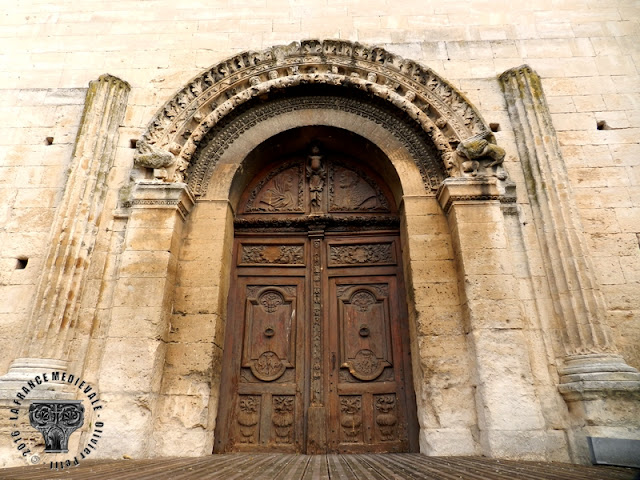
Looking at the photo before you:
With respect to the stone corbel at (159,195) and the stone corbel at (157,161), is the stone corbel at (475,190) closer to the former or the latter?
the stone corbel at (159,195)

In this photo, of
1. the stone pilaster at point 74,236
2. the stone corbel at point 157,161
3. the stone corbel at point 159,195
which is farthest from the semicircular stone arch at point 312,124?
the stone pilaster at point 74,236

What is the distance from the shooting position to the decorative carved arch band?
15.4 feet

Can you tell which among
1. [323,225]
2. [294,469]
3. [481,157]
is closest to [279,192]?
[323,225]

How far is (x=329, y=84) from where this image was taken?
5.18m

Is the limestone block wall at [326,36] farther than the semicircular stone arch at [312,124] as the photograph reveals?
No

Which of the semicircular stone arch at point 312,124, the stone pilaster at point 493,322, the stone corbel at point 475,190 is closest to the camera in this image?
the stone pilaster at point 493,322

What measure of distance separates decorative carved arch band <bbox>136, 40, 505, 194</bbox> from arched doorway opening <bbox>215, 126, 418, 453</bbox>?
651 mm

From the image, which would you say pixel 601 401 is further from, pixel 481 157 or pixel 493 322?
pixel 481 157

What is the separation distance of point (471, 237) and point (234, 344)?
2963 millimetres

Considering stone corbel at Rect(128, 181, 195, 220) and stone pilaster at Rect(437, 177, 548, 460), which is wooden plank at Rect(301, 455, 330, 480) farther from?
stone corbel at Rect(128, 181, 195, 220)

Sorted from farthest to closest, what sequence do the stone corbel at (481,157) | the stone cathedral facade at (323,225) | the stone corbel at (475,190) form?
the stone corbel at (481,157)
the stone corbel at (475,190)
the stone cathedral facade at (323,225)

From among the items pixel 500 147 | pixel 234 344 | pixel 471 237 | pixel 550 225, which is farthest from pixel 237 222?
pixel 550 225

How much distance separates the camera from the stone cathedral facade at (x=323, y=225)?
3.84 meters

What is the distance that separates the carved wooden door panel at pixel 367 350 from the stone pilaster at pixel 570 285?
1.62 meters
